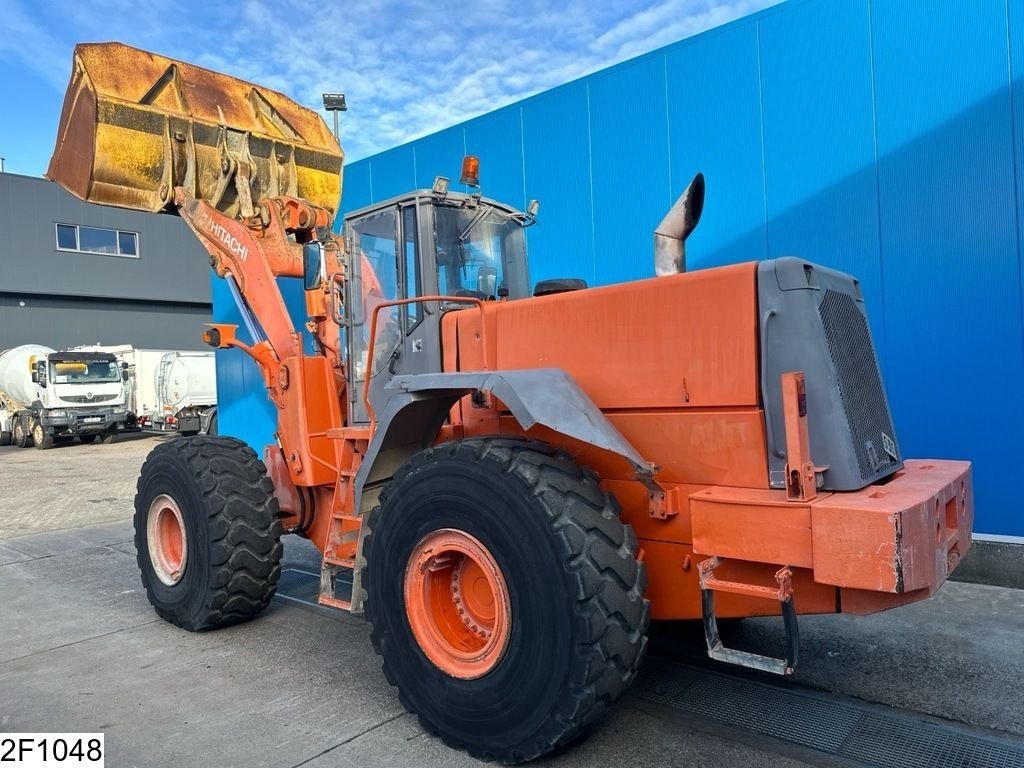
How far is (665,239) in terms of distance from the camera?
148 inches

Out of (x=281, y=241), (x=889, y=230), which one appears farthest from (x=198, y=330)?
(x=889, y=230)

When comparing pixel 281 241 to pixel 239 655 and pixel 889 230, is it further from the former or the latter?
pixel 889 230

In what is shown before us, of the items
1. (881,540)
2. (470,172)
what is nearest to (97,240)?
(470,172)

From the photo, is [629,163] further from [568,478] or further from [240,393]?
[240,393]

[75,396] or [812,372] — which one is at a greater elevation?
[75,396]

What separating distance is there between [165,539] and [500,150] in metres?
5.81

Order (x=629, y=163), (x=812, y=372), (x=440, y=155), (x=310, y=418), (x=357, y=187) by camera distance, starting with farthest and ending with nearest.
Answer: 1. (x=357, y=187)
2. (x=440, y=155)
3. (x=629, y=163)
4. (x=310, y=418)
5. (x=812, y=372)

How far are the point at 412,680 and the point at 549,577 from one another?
97cm

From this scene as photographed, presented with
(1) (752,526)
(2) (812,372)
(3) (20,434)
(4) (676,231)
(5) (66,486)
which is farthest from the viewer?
(3) (20,434)

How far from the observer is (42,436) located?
22609mm

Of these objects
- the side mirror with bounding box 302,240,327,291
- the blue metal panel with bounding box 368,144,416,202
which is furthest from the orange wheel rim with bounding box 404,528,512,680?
the blue metal panel with bounding box 368,144,416,202

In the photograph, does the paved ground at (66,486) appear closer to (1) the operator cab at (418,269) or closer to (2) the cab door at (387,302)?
(2) the cab door at (387,302)

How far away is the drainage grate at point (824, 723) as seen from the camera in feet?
10.8

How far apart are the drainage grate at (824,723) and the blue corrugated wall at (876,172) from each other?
3003 millimetres
